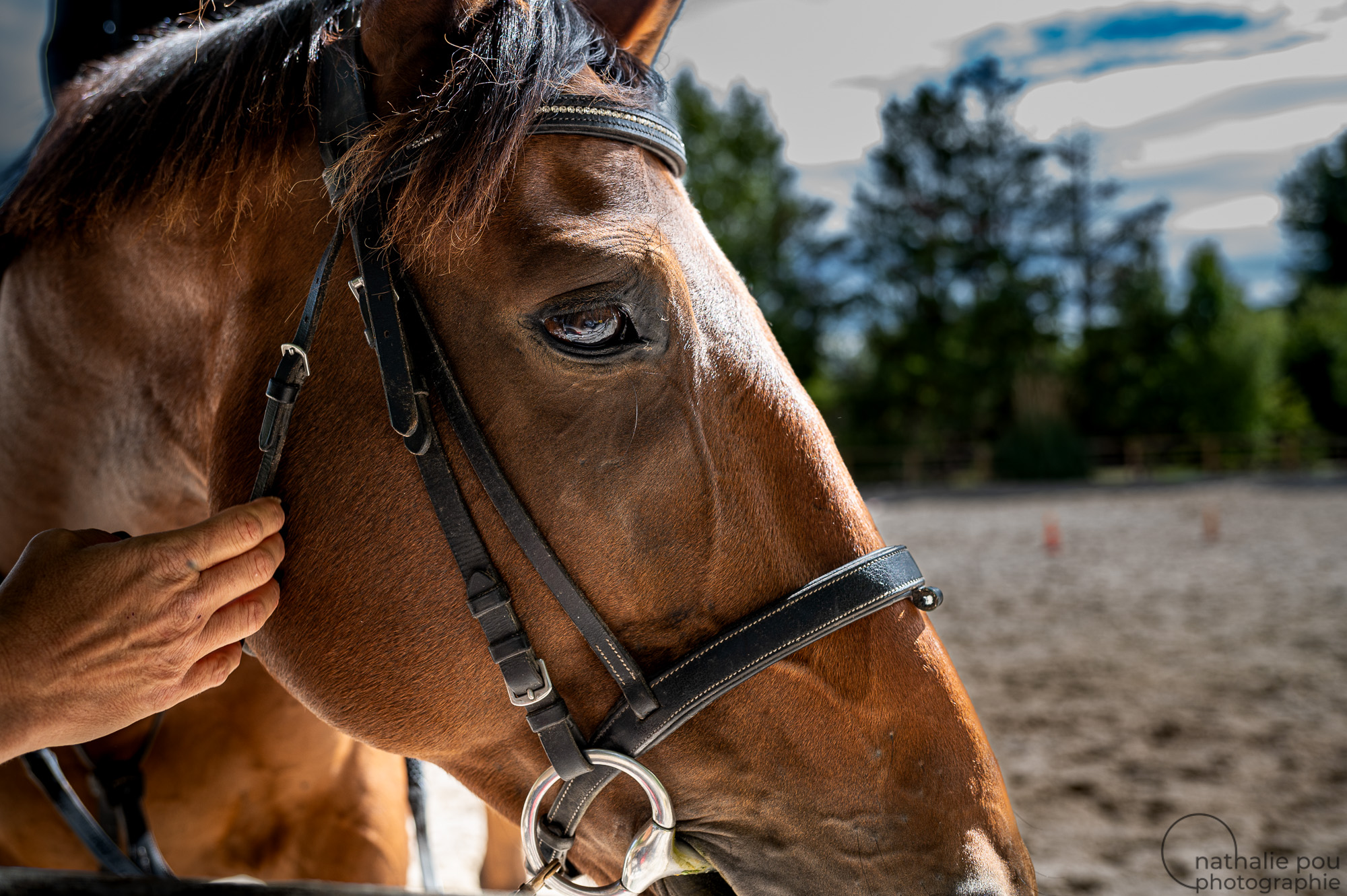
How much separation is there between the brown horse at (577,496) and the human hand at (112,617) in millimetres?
99

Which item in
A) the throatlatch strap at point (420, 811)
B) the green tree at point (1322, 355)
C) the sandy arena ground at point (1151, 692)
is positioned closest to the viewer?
the throatlatch strap at point (420, 811)

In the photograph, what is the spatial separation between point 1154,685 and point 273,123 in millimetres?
7069

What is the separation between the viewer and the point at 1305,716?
5520 mm

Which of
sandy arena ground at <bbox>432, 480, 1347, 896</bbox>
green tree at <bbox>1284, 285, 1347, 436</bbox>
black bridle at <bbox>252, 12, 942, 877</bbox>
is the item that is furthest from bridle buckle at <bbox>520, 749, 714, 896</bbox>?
green tree at <bbox>1284, 285, 1347, 436</bbox>

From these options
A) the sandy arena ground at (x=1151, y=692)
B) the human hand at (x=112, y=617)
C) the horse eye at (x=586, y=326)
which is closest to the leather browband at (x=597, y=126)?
the horse eye at (x=586, y=326)

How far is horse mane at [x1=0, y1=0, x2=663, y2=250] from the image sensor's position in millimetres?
1192

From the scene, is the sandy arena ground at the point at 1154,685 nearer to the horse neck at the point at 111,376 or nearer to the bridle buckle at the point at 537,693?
the bridle buckle at the point at 537,693

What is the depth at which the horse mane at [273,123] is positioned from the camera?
1192mm

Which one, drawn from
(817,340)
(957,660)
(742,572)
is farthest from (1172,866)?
(817,340)

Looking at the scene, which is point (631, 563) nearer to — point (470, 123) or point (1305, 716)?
point (470, 123)

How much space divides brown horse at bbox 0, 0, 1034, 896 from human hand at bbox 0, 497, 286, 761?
3.9 inches

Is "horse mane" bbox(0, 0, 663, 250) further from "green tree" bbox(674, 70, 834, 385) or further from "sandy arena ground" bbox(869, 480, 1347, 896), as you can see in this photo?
"green tree" bbox(674, 70, 834, 385)

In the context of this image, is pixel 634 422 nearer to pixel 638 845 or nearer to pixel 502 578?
pixel 502 578

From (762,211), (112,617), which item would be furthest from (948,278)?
(112,617)
